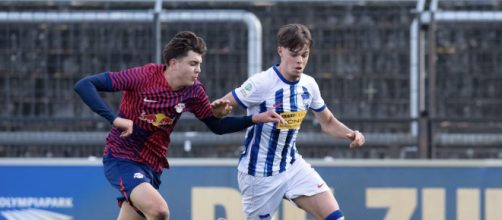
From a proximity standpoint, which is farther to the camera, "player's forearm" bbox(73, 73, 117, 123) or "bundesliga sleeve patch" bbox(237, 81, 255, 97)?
"bundesliga sleeve patch" bbox(237, 81, 255, 97)

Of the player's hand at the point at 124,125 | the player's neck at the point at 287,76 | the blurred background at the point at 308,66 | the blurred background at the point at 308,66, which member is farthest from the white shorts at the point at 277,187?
the blurred background at the point at 308,66

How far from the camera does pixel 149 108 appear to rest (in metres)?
8.75

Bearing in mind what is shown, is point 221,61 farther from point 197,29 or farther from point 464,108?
point 464,108

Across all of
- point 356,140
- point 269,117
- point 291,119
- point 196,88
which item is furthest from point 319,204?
point 196,88

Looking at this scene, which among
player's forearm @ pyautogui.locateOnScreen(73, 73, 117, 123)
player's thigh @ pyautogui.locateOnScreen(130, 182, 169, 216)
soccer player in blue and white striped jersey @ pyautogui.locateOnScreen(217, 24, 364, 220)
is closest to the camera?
player's forearm @ pyautogui.locateOnScreen(73, 73, 117, 123)

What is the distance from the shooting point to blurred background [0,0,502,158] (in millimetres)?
11477

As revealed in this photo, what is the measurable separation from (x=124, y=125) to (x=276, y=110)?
1283 millimetres

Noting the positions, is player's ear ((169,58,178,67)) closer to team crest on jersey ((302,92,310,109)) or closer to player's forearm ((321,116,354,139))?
team crest on jersey ((302,92,310,109))

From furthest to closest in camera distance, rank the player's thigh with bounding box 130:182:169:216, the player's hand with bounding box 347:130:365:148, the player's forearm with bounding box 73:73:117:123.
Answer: the player's hand with bounding box 347:130:365:148 < the player's thigh with bounding box 130:182:169:216 < the player's forearm with bounding box 73:73:117:123

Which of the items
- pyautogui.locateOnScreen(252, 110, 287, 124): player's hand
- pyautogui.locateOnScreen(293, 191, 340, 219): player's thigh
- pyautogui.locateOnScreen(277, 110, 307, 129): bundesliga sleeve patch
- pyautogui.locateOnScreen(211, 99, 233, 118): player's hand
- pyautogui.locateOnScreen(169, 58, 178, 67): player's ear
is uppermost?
pyautogui.locateOnScreen(169, 58, 178, 67): player's ear

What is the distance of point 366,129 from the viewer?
11586mm

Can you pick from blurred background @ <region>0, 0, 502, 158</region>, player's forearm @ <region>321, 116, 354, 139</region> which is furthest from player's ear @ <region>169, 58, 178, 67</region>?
blurred background @ <region>0, 0, 502, 158</region>

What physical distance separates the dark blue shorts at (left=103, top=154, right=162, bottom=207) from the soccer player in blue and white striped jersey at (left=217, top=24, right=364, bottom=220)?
778 mm

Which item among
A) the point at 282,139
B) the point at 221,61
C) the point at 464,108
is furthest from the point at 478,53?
the point at 282,139
